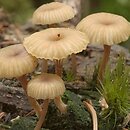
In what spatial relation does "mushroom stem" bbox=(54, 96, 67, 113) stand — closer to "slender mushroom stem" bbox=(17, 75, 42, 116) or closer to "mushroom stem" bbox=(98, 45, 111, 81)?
"slender mushroom stem" bbox=(17, 75, 42, 116)

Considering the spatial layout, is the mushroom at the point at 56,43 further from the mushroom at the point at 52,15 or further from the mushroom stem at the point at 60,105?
the mushroom stem at the point at 60,105

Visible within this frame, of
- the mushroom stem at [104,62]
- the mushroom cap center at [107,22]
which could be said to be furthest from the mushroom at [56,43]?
the mushroom stem at [104,62]

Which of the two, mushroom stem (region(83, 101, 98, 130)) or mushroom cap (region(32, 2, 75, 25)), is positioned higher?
mushroom cap (region(32, 2, 75, 25))

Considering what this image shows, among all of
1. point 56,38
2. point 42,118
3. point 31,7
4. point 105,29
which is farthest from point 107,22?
point 31,7

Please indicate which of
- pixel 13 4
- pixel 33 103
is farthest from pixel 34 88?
pixel 13 4

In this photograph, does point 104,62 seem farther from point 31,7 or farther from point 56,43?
point 31,7

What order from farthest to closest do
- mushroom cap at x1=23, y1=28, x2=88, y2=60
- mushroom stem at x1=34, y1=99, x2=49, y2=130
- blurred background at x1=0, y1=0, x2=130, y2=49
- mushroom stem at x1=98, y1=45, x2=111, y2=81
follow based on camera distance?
blurred background at x1=0, y1=0, x2=130, y2=49 → mushroom stem at x1=98, y1=45, x2=111, y2=81 → mushroom stem at x1=34, y1=99, x2=49, y2=130 → mushroom cap at x1=23, y1=28, x2=88, y2=60

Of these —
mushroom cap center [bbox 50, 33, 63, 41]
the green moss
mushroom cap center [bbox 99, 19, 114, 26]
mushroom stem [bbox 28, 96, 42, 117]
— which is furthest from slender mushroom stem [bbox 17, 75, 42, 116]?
mushroom cap center [bbox 99, 19, 114, 26]
